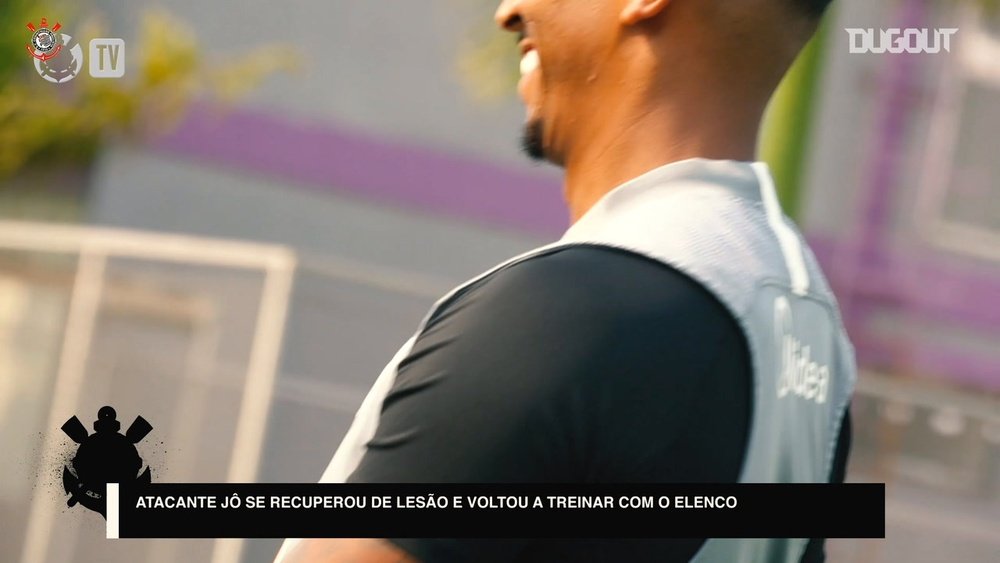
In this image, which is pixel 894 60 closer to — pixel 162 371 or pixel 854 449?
pixel 854 449

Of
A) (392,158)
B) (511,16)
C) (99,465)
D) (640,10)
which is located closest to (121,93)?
(392,158)

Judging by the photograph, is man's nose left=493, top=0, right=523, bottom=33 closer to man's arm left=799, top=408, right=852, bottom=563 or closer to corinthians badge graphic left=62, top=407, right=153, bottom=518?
man's arm left=799, top=408, right=852, bottom=563

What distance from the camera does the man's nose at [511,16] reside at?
1145 mm

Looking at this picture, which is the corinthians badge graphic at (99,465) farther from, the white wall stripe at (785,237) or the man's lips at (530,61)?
the white wall stripe at (785,237)

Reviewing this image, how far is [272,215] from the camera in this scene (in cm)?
604

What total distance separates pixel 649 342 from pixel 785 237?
8.2 inches

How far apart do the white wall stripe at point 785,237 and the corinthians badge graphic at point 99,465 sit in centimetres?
65

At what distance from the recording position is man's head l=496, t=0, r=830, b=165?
3.33 feet

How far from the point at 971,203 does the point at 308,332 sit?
2.81m

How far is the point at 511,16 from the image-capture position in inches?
45.4

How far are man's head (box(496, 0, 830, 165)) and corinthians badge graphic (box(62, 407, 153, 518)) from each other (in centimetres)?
55

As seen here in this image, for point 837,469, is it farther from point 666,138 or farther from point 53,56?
point 53,56

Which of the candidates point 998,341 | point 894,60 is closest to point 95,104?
point 894,60

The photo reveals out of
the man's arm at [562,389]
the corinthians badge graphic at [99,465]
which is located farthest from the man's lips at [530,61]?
the corinthians badge graphic at [99,465]
